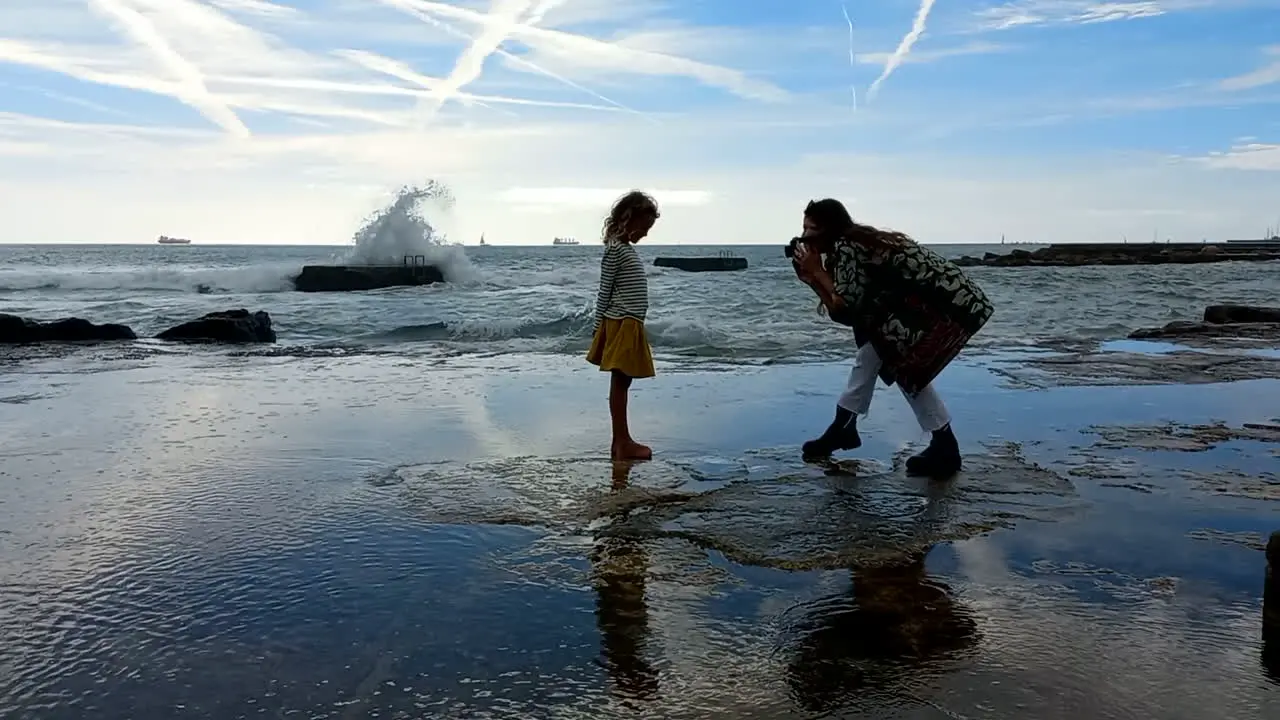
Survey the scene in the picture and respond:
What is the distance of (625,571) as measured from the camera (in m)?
3.28

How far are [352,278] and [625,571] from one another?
100 ft

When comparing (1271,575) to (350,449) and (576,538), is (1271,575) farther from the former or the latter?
(350,449)

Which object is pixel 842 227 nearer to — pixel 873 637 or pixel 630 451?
pixel 630 451

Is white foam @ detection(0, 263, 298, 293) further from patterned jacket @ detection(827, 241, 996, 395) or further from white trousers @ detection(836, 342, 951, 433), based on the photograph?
patterned jacket @ detection(827, 241, 996, 395)

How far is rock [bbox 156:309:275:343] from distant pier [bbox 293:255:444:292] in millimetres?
17501

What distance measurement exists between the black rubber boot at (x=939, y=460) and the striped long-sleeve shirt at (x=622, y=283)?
5.71 feet

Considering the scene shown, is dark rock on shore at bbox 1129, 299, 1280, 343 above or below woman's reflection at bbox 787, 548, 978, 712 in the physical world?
below

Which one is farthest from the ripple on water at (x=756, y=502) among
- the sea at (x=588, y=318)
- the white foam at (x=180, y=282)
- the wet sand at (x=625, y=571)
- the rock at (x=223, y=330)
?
the white foam at (x=180, y=282)

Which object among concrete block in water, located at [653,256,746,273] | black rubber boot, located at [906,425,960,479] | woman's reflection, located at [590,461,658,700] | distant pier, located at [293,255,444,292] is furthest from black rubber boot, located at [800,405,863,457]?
concrete block in water, located at [653,256,746,273]

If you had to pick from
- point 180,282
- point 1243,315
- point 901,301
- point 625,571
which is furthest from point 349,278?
point 625,571

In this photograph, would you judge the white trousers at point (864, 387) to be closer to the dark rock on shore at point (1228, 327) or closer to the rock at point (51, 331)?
the dark rock on shore at point (1228, 327)

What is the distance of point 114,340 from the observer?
544 inches

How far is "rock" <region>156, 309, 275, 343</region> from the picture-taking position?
44.8ft

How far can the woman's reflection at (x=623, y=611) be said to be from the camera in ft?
8.00
